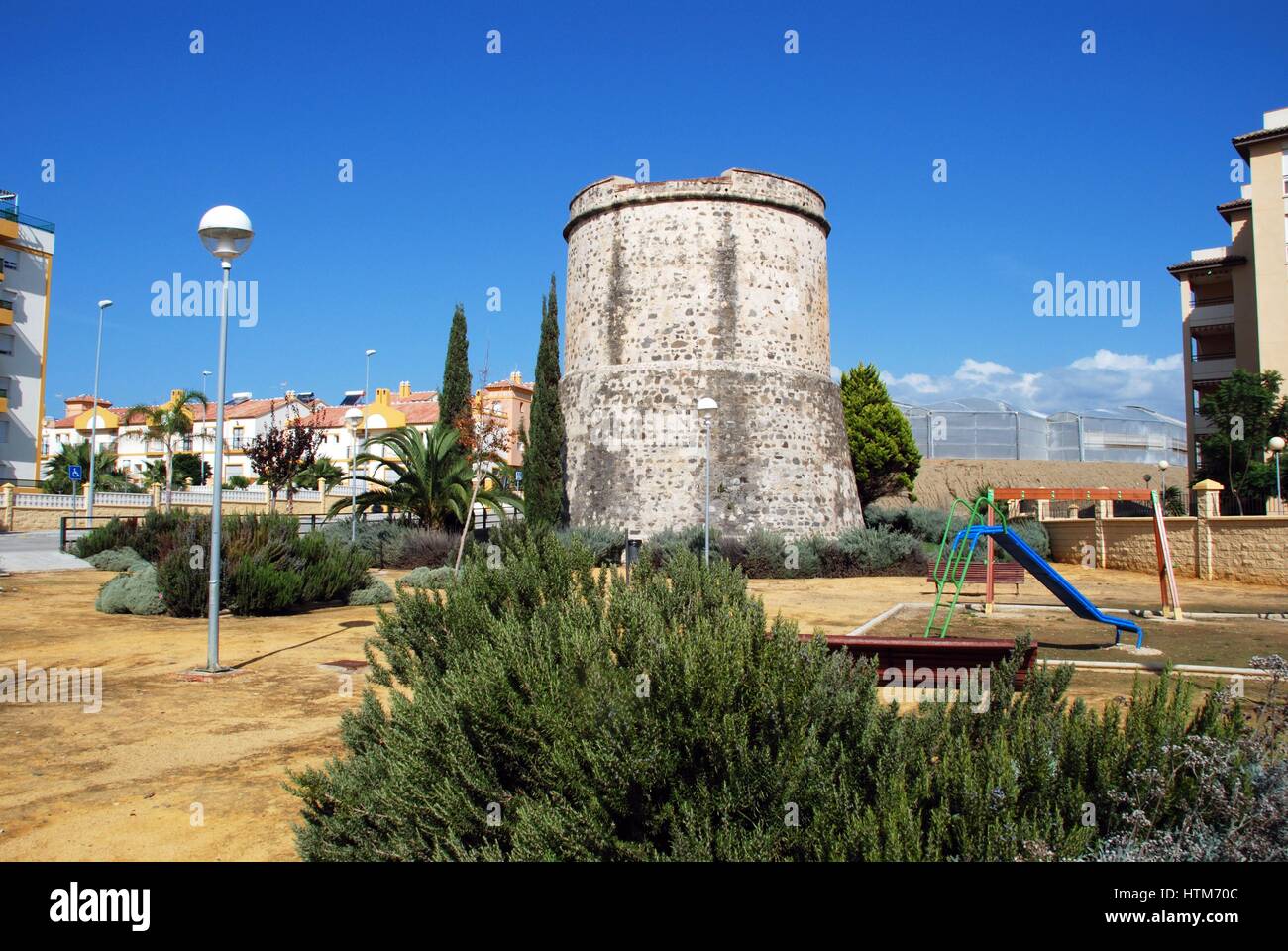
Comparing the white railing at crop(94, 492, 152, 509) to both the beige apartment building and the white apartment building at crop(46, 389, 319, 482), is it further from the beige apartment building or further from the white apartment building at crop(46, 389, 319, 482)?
the beige apartment building

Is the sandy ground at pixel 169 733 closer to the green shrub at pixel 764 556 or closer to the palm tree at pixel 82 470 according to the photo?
the green shrub at pixel 764 556

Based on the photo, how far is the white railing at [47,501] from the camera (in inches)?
1133

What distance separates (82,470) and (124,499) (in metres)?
19.8

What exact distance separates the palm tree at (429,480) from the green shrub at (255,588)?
7.80m

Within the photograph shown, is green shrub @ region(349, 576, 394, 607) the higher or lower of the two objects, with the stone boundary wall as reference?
lower

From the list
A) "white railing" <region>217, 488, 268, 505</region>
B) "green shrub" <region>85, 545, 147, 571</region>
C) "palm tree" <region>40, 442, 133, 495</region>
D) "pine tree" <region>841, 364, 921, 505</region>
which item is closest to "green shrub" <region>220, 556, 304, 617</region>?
"green shrub" <region>85, 545, 147, 571</region>

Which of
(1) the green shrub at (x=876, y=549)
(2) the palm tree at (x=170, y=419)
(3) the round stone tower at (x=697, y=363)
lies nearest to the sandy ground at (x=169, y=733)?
(1) the green shrub at (x=876, y=549)

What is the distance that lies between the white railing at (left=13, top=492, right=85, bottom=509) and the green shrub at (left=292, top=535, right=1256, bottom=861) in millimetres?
31707

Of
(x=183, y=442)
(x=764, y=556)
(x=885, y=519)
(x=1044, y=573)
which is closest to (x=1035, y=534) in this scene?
(x=885, y=519)

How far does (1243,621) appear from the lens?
11633mm

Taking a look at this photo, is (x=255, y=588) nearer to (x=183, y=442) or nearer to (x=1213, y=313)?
(x=1213, y=313)

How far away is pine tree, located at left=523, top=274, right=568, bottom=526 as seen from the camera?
848 inches
